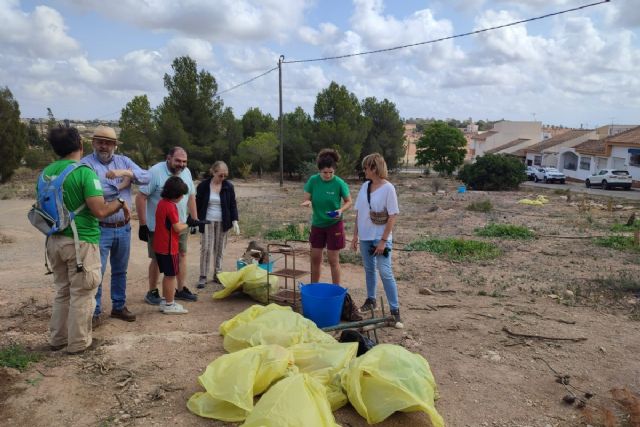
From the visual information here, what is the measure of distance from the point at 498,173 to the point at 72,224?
2521cm

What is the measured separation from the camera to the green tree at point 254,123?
33.1 metres

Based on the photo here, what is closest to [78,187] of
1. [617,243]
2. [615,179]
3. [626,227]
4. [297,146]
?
[617,243]

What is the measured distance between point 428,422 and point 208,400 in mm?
1227

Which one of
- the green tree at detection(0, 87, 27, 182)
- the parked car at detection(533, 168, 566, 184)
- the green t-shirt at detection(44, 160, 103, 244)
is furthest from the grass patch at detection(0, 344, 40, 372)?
the parked car at detection(533, 168, 566, 184)

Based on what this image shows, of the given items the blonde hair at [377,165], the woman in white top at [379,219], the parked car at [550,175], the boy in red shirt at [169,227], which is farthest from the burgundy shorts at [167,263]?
the parked car at [550,175]

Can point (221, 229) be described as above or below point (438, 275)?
above

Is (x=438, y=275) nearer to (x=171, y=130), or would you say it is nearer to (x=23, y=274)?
(x=23, y=274)

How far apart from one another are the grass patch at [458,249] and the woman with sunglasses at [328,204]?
10.2 ft

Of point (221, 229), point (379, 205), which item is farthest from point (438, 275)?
point (221, 229)

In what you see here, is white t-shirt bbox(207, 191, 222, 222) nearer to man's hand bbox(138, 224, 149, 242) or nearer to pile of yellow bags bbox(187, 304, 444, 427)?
man's hand bbox(138, 224, 149, 242)

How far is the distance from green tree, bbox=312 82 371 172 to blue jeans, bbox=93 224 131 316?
24391 millimetres

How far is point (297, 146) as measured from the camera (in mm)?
29656

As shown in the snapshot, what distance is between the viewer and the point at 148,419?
2.51m

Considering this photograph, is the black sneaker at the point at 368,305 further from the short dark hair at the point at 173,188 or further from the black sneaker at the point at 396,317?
the short dark hair at the point at 173,188
